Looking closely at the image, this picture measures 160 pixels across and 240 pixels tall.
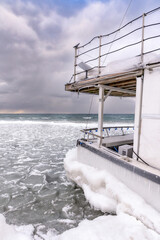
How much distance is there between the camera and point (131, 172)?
4754 mm

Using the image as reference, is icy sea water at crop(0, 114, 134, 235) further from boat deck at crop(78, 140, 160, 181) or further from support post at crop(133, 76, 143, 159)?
support post at crop(133, 76, 143, 159)

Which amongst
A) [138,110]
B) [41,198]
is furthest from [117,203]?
[138,110]

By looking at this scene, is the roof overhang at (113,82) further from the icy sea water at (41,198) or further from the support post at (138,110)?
the icy sea water at (41,198)

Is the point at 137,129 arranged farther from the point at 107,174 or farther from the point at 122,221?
the point at 122,221

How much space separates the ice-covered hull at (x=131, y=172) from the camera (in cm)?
412

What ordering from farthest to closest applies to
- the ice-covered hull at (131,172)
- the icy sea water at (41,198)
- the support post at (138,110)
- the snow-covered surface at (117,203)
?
1. the support post at (138,110)
2. the icy sea water at (41,198)
3. the ice-covered hull at (131,172)
4. the snow-covered surface at (117,203)

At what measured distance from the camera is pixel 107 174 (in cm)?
560

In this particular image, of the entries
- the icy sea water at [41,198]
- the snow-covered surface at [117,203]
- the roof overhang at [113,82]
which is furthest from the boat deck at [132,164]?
the roof overhang at [113,82]

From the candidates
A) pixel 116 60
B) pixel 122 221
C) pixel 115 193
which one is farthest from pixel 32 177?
pixel 116 60

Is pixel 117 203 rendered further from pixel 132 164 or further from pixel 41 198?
pixel 41 198

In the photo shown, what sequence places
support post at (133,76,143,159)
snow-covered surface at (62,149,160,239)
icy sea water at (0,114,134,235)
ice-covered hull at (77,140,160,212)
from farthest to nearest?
support post at (133,76,143,159) → icy sea water at (0,114,134,235) → ice-covered hull at (77,140,160,212) → snow-covered surface at (62,149,160,239)

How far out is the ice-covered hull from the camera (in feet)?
13.5

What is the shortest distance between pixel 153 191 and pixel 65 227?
276cm

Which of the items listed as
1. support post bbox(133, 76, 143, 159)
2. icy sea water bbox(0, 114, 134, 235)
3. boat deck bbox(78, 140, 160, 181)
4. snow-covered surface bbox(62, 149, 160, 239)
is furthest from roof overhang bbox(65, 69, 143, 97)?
icy sea water bbox(0, 114, 134, 235)
